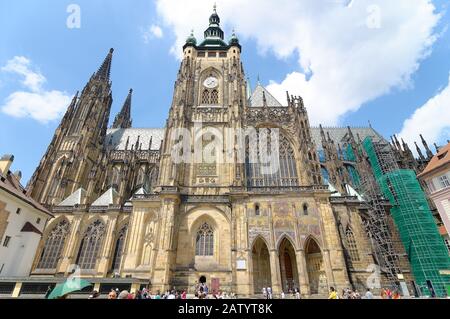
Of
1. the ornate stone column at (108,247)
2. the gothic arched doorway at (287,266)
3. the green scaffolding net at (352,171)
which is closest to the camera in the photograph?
the gothic arched doorway at (287,266)

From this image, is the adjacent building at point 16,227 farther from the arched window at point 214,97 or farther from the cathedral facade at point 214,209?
the arched window at point 214,97

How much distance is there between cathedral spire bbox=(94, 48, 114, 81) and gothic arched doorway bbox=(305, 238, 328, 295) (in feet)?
145

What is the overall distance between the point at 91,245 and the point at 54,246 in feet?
13.7

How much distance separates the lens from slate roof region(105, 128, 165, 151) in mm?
39812

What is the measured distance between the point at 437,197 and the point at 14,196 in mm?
36763

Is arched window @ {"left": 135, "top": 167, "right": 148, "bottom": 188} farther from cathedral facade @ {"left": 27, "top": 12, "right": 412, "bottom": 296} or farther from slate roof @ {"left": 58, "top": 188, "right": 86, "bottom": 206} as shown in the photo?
slate roof @ {"left": 58, "top": 188, "right": 86, "bottom": 206}

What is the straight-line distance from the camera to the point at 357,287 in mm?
19312

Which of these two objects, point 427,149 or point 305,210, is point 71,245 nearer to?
point 305,210

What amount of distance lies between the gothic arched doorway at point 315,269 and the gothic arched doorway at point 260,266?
351cm

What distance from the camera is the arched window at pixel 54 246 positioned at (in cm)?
2324

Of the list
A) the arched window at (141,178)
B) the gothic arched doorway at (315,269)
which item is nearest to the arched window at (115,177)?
the arched window at (141,178)

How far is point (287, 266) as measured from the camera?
21.0 meters
